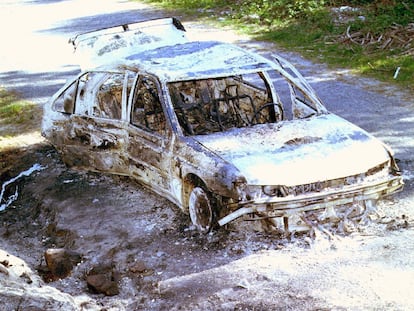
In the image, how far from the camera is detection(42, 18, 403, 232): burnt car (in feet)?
19.6

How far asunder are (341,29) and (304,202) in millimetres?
10602

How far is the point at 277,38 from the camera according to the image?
16516 millimetres

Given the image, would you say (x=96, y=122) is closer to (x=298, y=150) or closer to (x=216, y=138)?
(x=216, y=138)

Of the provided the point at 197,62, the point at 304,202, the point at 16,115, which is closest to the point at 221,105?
the point at 197,62

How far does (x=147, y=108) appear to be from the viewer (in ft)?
26.7

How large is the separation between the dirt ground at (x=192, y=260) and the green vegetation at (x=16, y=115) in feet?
11.3

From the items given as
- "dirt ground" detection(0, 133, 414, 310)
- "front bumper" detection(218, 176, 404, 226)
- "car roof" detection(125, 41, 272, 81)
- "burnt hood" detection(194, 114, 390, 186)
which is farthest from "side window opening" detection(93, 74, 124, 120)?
"front bumper" detection(218, 176, 404, 226)

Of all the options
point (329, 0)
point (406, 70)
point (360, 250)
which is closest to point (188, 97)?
point (360, 250)

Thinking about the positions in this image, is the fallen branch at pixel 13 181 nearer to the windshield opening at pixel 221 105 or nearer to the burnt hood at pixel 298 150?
the windshield opening at pixel 221 105

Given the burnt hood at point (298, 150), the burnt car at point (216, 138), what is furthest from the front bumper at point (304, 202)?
the burnt hood at point (298, 150)

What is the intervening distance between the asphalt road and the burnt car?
1.31 meters

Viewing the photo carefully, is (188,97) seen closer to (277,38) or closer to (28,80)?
(28,80)

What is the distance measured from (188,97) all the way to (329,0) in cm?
1087

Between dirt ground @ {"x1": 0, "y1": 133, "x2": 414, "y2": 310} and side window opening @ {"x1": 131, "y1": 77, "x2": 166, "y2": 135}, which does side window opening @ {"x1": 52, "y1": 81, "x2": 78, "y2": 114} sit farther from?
dirt ground @ {"x1": 0, "y1": 133, "x2": 414, "y2": 310}
